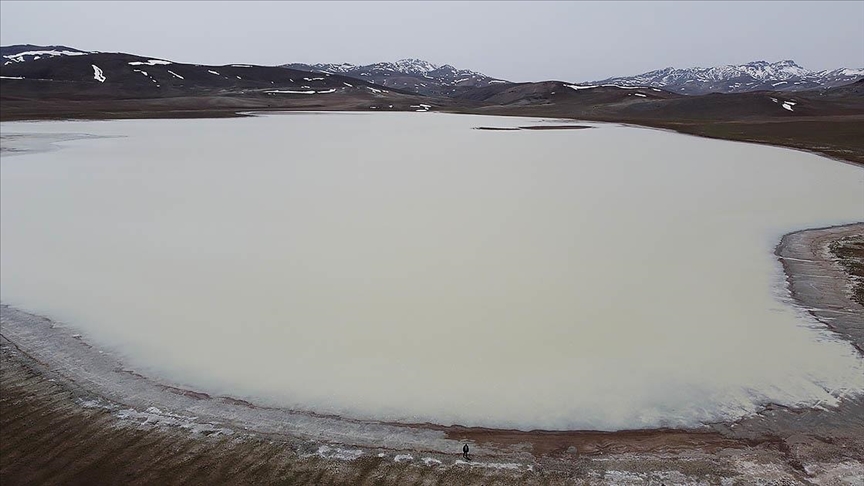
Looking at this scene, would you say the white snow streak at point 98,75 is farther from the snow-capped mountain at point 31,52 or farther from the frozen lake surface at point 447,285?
the frozen lake surface at point 447,285

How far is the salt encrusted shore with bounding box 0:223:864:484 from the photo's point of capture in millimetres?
6047

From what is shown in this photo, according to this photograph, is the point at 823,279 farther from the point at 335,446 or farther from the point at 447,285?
the point at 335,446

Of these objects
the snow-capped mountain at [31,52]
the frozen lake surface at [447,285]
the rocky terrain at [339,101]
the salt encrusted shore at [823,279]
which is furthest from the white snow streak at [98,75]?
the salt encrusted shore at [823,279]

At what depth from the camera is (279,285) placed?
450 inches

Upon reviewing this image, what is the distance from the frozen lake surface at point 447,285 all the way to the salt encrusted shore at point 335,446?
36 cm

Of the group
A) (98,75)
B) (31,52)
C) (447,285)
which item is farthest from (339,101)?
(31,52)

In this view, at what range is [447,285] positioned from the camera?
37.7 ft

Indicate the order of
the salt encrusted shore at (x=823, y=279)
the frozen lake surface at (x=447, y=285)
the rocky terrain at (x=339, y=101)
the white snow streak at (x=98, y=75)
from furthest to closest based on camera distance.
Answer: the white snow streak at (x=98, y=75), the rocky terrain at (x=339, y=101), the salt encrusted shore at (x=823, y=279), the frozen lake surface at (x=447, y=285)

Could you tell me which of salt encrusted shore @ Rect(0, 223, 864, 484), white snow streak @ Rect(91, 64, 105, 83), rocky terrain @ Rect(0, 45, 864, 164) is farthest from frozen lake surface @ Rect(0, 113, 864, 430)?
white snow streak @ Rect(91, 64, 105, 83)

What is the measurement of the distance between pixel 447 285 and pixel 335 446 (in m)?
5.37

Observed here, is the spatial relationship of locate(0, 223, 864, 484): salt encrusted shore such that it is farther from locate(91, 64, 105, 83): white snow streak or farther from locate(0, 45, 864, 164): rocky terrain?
locate(91, 64, 105, 83): white snow streak

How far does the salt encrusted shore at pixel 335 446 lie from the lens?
6047 millimetres

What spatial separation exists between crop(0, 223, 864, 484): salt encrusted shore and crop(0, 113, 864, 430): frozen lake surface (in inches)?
14.3

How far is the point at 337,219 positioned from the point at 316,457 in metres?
10.8
